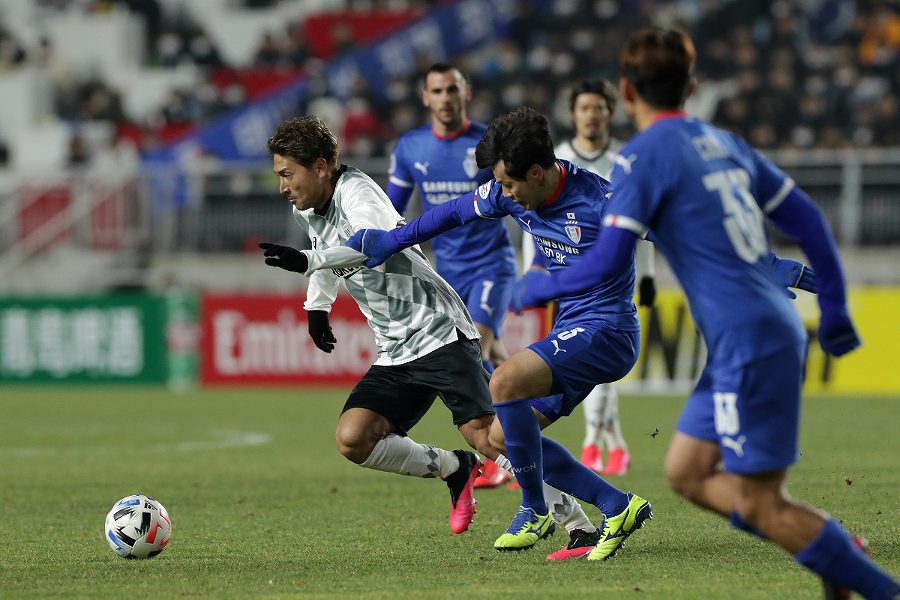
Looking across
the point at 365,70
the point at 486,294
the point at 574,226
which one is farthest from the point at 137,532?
the point at 365,70

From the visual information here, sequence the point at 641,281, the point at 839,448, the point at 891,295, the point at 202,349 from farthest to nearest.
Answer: the point at 202,349 < the point at 891,295 < the point at 839,448 < the point at 641,281

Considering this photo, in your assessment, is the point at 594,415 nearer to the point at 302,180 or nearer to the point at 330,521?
the point at 330,521

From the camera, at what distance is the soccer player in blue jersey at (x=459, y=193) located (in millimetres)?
9516

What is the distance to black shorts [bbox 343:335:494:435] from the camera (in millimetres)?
6902

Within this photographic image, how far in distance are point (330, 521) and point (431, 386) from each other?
1.29 m

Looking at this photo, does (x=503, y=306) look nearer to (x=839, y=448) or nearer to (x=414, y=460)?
(x=414, y=460)

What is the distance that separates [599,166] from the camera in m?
9.76

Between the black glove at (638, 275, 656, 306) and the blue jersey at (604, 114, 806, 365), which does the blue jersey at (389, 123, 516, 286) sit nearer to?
the black glove at (638, 275, 656, 306)

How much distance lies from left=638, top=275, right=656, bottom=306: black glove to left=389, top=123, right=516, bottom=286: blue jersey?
0.92 meters

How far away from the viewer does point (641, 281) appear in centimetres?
932

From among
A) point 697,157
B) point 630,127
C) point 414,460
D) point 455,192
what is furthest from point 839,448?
point 630,127

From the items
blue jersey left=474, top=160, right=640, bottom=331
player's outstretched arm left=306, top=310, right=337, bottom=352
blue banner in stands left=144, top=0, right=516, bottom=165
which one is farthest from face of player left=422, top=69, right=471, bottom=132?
blue banner in stands left=144, top=0, right=516, bottom=165

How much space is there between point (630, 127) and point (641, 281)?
1152 cm

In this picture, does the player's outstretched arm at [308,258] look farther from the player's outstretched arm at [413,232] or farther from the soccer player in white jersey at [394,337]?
the soccer player in white jersey at [394,337]
